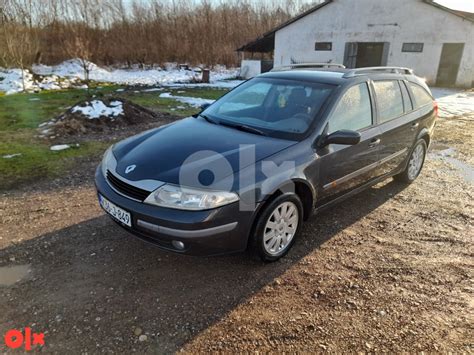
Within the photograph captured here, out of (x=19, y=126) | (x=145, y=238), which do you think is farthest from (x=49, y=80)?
(x=145, y=238)

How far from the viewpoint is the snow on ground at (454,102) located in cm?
1126

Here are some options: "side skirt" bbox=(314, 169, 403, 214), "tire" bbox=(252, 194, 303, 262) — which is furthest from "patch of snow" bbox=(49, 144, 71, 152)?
"side skirt" bbox=(314, 169, 403, 214)

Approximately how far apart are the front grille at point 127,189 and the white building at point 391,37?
65.3 ft

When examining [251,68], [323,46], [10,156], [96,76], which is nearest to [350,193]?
[10,156]

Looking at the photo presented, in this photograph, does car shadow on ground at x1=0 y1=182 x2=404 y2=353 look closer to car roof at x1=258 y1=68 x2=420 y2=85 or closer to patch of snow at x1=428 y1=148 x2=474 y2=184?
car roof at x1=258 y1=68 x2=420 y2=85

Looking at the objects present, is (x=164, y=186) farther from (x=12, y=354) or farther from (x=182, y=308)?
(x=12, y=354)

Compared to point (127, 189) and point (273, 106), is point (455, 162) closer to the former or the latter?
point (273, 106)

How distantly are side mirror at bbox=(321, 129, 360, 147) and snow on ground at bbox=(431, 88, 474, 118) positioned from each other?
935 centimetres

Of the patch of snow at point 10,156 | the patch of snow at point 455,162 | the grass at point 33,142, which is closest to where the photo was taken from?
the grass at point 33,142

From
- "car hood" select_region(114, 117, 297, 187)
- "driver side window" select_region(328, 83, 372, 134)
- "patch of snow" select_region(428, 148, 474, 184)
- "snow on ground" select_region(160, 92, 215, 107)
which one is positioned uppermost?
"driver side window" select_region(328, 83, 372, 134)

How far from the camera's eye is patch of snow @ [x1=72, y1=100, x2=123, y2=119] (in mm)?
7781

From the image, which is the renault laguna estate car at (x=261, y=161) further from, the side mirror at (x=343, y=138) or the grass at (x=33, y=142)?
the grass at (x=33, y=142)

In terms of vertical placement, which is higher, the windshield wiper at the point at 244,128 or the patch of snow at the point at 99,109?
the windshield wiper at the point at 244,128

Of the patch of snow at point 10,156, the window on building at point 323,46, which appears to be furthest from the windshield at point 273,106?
the window on building at point 323,46
